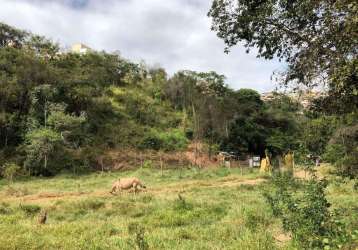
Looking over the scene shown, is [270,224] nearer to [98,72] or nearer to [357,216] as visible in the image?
[357,216]

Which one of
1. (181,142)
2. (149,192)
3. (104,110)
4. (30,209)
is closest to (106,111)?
(104,110)

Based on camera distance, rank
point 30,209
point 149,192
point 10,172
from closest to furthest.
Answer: point 30,209 < point 149,192 < point 10,172

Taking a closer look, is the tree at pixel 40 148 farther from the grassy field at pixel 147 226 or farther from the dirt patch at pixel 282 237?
the dirt patch at pixel 282 237

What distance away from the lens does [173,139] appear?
1677 inches

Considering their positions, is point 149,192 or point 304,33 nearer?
point 304,33

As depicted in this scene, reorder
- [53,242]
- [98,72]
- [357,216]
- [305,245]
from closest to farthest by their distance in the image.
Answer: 1. [305,245]
2. [357,216]
3. [53,242]
4. [98,72]

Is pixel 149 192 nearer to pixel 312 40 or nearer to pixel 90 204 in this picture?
pixel 90 204

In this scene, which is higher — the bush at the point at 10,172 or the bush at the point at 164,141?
the bush at the point at 164,141

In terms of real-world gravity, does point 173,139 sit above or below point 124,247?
above

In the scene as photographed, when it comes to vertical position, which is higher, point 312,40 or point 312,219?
point 312,40

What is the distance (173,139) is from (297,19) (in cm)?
3467

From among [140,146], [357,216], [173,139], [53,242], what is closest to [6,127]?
[140,146]

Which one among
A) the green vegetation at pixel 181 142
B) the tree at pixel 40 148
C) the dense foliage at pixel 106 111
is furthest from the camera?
the dense foliage at pixel 106 111

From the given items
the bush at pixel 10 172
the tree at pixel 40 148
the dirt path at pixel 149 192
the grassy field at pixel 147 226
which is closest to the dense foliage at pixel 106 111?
the tree at pixel 40 148
